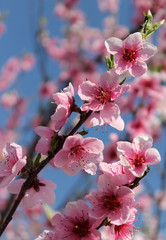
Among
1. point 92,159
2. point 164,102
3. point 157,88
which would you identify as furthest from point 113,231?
point 164,102

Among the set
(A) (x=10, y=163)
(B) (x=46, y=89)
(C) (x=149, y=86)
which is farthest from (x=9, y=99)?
(A) (x=10, y=163)

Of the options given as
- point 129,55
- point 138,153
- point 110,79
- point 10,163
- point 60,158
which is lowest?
point 10,163

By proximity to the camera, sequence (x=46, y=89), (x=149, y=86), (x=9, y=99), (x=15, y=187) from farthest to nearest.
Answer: (x=9, y=99), (x=46, y=89), (x=149, y=86), (x=15, y=187)

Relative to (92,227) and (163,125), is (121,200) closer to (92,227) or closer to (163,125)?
(92,227)

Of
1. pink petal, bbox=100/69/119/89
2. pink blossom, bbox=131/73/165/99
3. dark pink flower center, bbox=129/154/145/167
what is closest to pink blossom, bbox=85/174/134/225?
dark pink flower center, bbox=129/154/145/167

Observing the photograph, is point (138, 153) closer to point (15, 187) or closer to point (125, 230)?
point (125, 230)

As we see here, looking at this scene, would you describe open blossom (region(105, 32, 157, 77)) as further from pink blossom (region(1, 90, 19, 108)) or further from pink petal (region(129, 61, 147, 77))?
pink blossom (region(1, 90, 19, 108))
